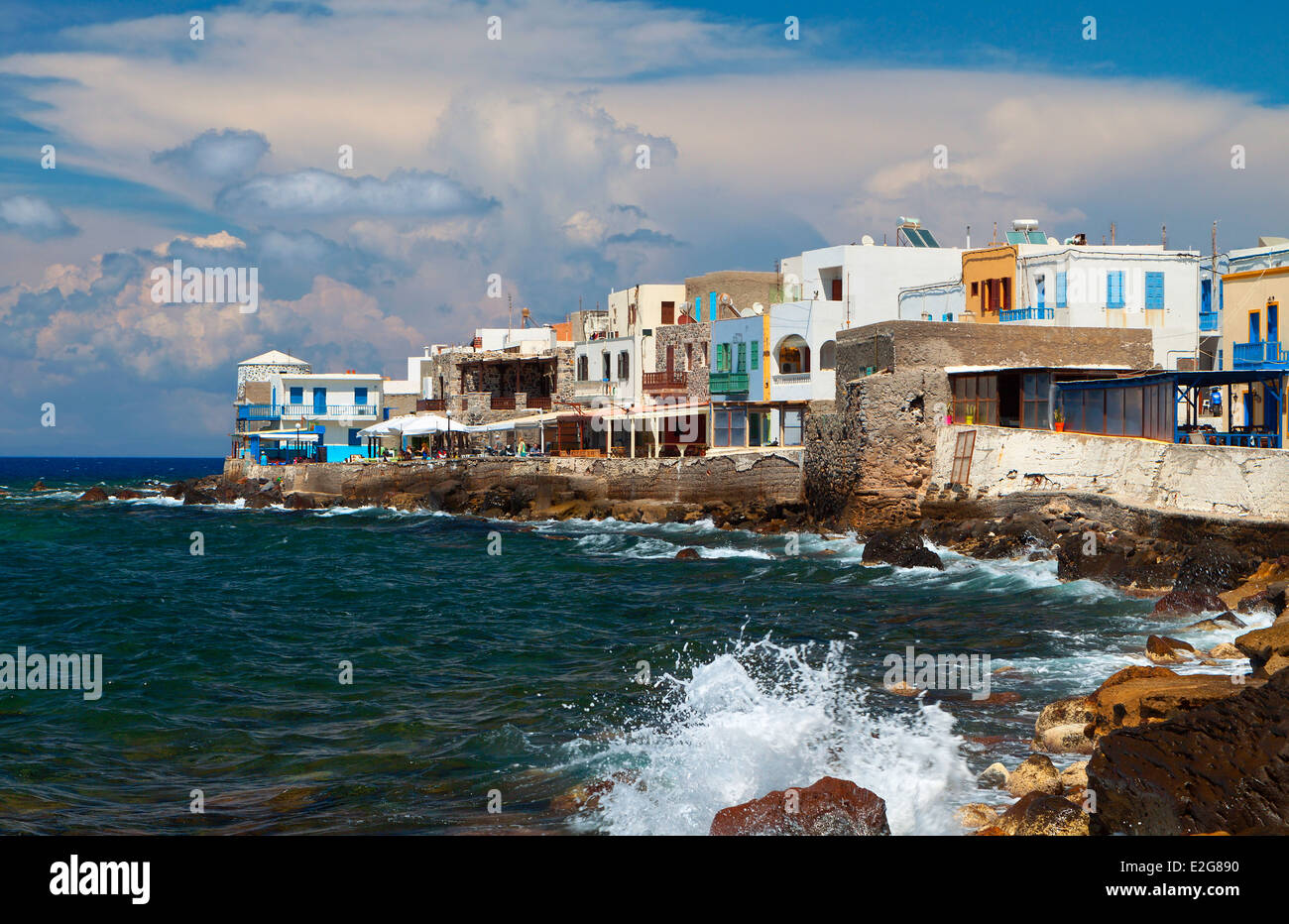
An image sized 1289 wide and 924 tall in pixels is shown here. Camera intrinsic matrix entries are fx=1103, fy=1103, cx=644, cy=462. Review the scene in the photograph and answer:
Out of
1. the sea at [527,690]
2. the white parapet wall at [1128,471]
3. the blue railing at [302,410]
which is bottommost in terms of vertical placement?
the sea at [527,690]

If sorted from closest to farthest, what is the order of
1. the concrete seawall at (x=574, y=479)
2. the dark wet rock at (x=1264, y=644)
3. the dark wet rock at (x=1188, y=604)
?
the dark wet rock at (x=1264, y=644)
the dark wet rock at (x=1188, y=604)
the concrete seawall at (x=574, y=479)

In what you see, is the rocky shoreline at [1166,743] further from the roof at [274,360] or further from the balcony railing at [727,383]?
the roof at [274,360]

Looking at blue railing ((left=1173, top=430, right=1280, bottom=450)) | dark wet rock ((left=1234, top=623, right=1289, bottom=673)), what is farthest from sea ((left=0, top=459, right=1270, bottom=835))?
blue railing ((left=1173, top=430, right=1280, bottom=450))

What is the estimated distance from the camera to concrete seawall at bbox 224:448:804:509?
142ft

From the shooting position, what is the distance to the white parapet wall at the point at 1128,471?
22.1m

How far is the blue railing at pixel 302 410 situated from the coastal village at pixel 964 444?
19cm

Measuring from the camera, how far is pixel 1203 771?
29.5 ft

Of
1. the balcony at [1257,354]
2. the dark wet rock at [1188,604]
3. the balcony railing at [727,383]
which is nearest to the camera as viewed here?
the dark wet rock at [1188,604]

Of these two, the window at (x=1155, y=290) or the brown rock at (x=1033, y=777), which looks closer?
the brown rock at (x=1033, y=777)

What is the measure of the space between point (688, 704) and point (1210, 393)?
34.1 m

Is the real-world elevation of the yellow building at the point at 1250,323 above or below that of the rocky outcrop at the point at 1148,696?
above

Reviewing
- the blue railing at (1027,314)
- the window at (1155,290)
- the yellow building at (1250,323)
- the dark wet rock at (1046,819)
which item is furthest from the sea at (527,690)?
the yellow building at (1250,323)
